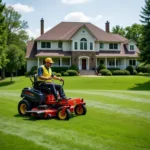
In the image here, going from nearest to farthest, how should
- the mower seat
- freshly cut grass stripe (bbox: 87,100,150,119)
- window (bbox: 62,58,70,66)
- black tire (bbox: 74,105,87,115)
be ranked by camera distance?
the mower seat, black tire (bbox: 74,105,87,115), freshly cut grass stripe (bbox: 87,100,150,119), window (bbox: 62,58,70,66)

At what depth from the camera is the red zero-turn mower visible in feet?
31.5

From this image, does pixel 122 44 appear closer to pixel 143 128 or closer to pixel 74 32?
pixel 74 32

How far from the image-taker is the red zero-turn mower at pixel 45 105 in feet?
31.5

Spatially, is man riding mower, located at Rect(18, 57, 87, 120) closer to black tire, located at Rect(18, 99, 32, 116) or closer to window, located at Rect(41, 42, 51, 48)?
black tire, located at Rect(18, 99, 32, 116)

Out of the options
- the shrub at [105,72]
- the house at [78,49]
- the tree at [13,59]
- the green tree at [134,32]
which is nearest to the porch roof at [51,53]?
the house at [78,49]

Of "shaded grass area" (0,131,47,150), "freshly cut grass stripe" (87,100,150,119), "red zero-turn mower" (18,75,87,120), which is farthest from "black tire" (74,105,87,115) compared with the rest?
"shaded grass area" (0,131,47,150)

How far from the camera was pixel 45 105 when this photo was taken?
995 cm

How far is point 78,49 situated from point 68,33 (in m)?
4.25

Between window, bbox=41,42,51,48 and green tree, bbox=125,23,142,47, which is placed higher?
green tree, bbox=125,23,142,47

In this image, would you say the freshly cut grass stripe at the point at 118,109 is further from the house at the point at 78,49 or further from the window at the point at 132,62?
the window at the point at 132,62

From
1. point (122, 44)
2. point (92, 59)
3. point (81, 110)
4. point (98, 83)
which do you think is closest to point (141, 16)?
point (98, 83)

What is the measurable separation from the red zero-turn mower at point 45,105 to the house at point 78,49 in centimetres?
4224

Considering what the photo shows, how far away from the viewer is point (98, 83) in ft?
128

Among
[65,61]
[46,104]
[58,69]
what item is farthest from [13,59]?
[46,104]
